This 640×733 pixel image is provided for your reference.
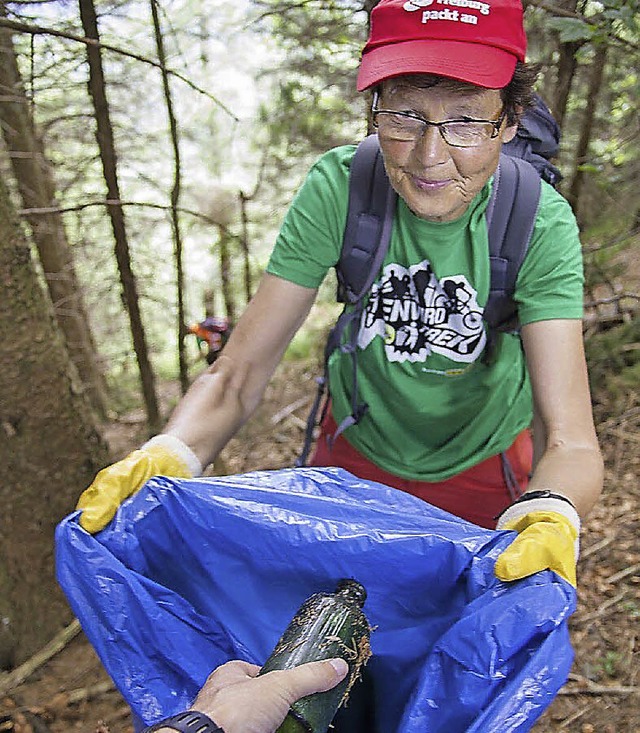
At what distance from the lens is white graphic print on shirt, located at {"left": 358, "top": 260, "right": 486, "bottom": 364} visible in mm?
1782

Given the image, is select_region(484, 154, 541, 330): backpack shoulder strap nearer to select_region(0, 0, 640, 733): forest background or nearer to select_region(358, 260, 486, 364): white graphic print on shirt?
select_region(358, 260, 486, 364): white graphic print on shirt

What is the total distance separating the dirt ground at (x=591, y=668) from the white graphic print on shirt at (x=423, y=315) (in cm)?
120

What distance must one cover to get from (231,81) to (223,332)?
4.92m

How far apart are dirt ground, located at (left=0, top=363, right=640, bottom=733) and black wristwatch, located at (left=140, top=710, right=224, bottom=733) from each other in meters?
1.10

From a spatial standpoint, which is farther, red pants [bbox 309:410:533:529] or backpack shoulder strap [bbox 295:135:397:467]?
red pants [bbox 309:410:533:529]

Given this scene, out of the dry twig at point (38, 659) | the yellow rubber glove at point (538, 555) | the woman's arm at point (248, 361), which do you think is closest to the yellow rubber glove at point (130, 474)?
the woman's arm at point (248, 361)

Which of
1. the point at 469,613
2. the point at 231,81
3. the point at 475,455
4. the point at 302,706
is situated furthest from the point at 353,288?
the point at 231,81

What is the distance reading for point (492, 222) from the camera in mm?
1693

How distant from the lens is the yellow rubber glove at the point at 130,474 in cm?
136

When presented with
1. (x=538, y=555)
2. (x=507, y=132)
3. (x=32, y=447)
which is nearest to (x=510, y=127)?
(x=507, y=132)

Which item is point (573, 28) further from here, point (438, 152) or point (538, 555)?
point (538, 555)

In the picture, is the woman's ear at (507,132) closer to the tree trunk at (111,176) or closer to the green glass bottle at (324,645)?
the green glass bottle at (324,645)

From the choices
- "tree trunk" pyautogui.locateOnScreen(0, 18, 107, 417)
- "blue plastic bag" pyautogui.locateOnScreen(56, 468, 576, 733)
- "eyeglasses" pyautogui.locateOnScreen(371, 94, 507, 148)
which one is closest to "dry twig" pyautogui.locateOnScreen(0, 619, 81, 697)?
"blue plastic bag" pyautogui.locateOnScreen(56, 468, 576, 733)

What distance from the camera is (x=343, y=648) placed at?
1.16 m
